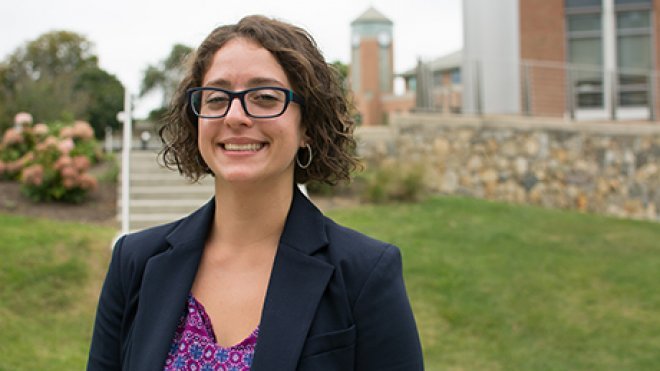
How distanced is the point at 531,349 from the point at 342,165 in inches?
193

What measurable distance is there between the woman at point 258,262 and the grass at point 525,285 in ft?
15.0

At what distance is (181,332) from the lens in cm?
192

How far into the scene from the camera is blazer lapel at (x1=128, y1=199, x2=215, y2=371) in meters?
1.87

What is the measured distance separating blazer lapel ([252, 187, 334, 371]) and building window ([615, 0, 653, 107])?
45.4ft

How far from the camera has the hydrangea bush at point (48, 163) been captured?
33.0 ft

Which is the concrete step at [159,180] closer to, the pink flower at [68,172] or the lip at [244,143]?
the pink flower at [68,172]

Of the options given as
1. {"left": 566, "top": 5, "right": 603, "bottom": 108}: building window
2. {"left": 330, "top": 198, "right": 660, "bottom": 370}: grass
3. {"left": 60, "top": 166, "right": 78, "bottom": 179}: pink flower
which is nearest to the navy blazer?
{"left": 330, "top": 198, "right": 660, "bottom": 370}: grass

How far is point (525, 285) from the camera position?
25.8 ft

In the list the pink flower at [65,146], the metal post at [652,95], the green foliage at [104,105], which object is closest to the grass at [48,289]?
the pink flower at [65,146]

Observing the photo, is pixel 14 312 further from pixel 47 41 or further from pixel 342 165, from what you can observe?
pixel 47 41

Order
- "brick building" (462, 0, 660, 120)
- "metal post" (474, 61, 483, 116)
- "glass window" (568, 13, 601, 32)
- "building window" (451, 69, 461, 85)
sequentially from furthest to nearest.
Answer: "glass window" (568, 13, 601, 32)
"building window" (451, 69, 461, 85)
"brick building" (462, 0, 660, 120)
"metal post" (474, 61, 483, 116)

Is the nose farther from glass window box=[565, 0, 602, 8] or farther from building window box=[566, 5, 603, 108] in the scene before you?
glass window box=[565, 0, 602, 8]

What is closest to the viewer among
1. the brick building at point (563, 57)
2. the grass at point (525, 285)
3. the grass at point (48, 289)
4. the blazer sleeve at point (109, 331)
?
the blazer sleeve at point (109, 331)

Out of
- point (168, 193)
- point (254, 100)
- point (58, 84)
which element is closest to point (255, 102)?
point (254, 100)
